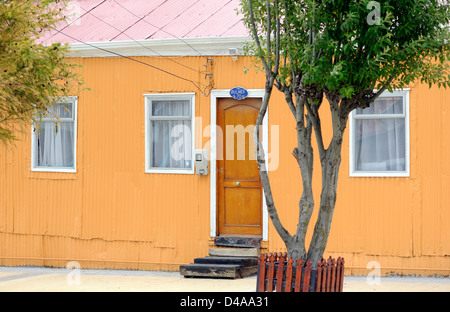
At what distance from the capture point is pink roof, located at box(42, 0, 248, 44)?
12.2 metres

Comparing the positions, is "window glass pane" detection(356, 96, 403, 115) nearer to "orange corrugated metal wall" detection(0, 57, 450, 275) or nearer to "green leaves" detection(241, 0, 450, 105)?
"orange corrugated metal wall" detection(0, 57, 450, 275)

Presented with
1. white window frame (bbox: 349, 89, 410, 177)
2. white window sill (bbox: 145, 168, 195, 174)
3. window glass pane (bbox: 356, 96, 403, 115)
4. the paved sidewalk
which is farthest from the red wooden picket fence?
white window sill (bbox: 145, 168, 195, 174)

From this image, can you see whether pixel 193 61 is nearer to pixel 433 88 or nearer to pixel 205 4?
pixel 205 4

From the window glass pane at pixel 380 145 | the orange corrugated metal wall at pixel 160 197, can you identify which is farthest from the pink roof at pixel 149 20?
the window glass pane at pixel 380 145

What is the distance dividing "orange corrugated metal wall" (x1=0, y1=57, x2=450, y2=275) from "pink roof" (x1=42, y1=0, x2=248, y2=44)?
543mm

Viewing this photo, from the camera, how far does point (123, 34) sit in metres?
12.6

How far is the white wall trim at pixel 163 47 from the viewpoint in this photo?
11766 mm

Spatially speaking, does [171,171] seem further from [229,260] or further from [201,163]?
[229,260]

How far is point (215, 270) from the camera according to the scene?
35.4 ft

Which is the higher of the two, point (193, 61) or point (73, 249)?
point (193, 61)

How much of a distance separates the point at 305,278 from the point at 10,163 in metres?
7.69

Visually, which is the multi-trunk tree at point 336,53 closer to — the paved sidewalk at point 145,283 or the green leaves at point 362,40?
the green leaves at point 362,40

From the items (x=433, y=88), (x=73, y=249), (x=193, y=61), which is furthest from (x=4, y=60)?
(x=433, y=88)

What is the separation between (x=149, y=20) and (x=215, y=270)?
4996mm
